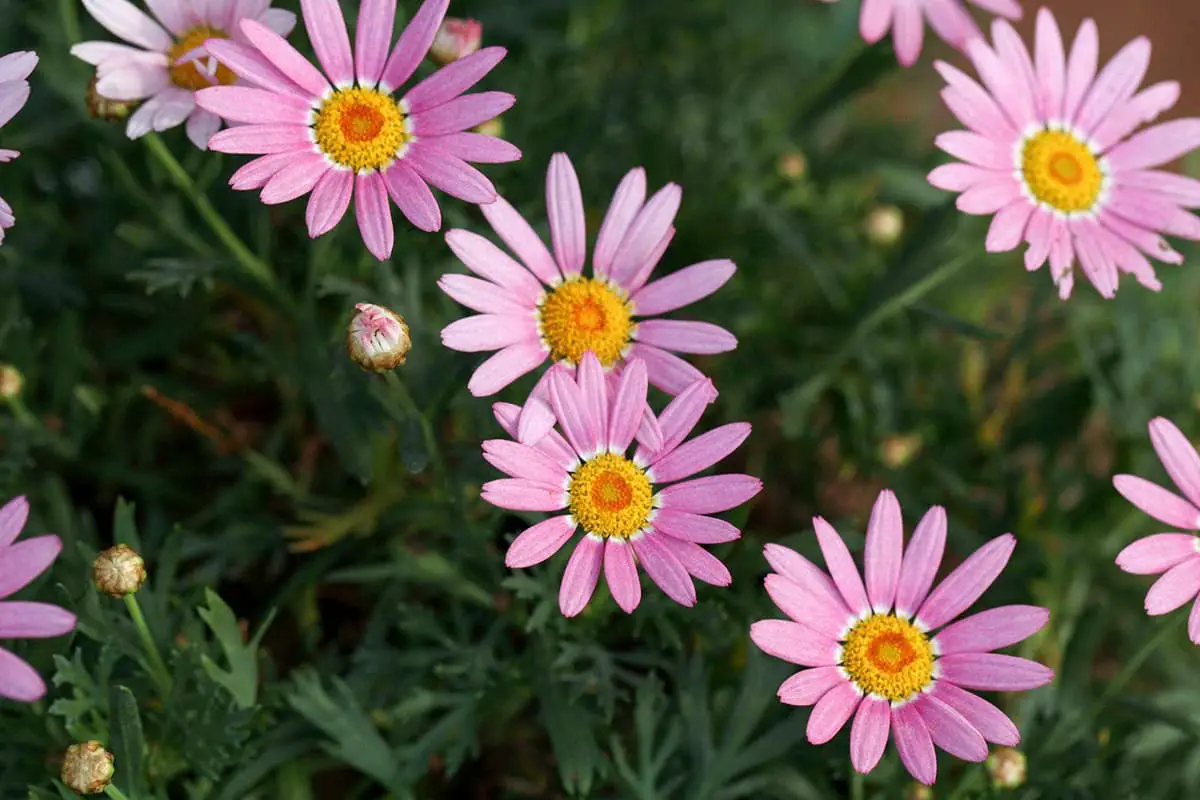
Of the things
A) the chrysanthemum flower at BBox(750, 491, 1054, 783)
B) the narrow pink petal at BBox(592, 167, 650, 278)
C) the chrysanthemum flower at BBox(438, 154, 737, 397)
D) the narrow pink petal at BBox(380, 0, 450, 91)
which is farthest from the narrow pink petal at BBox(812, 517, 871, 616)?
the narrow pink petal at BBox(380, 0, 450, 91)

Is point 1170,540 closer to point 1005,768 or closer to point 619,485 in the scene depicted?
point 1005,768

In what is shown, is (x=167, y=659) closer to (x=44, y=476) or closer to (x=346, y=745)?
(x=346, y=745)

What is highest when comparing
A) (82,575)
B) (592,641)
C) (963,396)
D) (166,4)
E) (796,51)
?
(796,51)

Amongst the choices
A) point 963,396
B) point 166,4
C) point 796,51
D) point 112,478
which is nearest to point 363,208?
point 166,4

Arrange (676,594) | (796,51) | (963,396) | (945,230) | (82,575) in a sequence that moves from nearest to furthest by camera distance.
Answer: (676,594) → (82,575) → (945,230) → (963,396) → (796,51)

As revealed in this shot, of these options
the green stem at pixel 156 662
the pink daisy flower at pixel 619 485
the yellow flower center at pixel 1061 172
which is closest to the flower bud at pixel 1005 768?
the pink daisy flower at pixel 619 485

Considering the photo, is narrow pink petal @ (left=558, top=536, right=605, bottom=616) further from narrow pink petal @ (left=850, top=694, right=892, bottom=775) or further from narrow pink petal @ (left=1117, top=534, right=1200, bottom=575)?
narrow pink petal @ (left=1117, top=534, right=1200, bottom=575)
